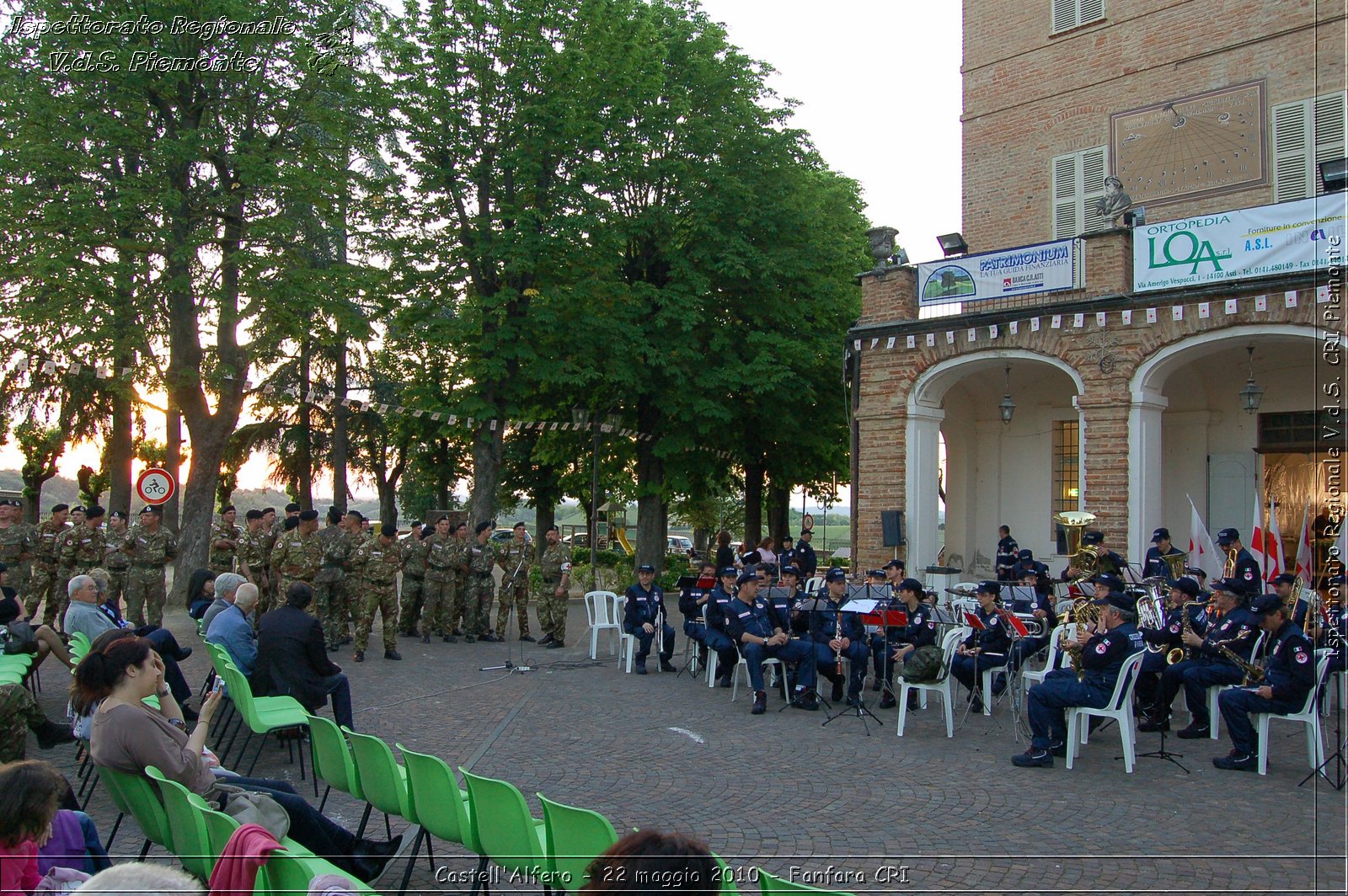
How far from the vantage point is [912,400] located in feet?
58.0

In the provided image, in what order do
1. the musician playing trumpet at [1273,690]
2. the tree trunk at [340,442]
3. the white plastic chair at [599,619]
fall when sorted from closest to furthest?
the musician playing trumpet at [1273,690]
the white plastic chair at [599,619]
the tree trunk at [340,442]

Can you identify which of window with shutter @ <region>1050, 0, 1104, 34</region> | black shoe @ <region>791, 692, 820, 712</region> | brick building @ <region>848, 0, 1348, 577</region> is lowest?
black shoe @ <region>791, 692, 820, 712</region>

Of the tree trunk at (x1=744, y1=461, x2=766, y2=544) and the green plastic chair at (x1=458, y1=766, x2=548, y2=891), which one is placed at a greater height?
the tree trunk at (x1=744, y1=461, x2=766, y2=544)

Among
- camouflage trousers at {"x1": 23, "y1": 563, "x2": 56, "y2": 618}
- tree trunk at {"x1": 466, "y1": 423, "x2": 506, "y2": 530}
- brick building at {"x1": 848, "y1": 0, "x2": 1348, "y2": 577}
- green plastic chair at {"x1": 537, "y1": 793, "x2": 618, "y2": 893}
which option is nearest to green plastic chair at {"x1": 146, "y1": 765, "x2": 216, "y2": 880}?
green plastic chair at {"x1": 537, "y1": 793, "x2": 618, "y2": 893}

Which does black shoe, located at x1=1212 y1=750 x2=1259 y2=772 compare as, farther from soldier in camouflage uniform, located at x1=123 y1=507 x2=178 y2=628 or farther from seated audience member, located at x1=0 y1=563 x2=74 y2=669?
soldier in camouflage uniform, located at x1=123 y1=507 x2=178 y2=628

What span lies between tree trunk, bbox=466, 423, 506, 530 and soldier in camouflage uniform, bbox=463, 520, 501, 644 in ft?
14.6

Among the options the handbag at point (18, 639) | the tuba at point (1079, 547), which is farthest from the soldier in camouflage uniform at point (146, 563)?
the tuba at point (1079, 547)

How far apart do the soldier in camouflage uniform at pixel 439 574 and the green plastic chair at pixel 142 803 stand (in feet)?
31.7

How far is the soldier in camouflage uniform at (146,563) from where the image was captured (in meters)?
13.7

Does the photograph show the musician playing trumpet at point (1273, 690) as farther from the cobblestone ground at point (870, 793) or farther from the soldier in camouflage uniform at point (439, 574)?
the soldier in camouflage uniform at point (439, 574)

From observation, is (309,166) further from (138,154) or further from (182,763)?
(182,763)

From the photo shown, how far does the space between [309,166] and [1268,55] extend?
17112mm

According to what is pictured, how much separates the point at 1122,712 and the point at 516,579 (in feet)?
31.0

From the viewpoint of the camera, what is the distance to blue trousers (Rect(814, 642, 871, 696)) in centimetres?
1036
